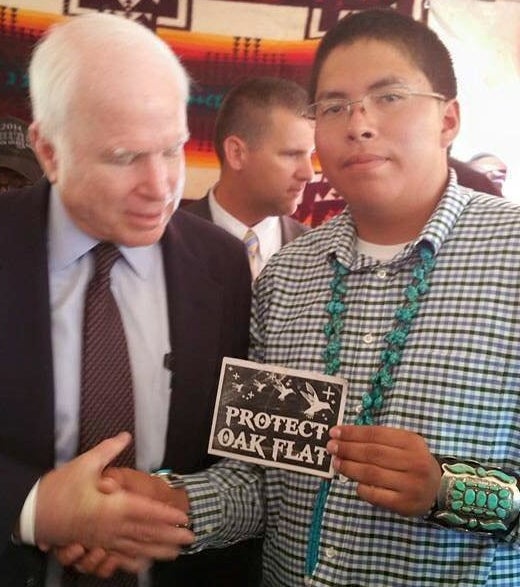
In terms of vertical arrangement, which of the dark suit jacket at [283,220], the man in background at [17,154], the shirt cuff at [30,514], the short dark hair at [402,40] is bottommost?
the shirt cuff at [30,514]

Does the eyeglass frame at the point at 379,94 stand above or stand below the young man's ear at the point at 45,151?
above

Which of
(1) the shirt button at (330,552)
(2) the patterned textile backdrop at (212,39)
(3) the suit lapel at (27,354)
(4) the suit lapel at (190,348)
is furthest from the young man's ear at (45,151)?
(2) the patterned textile backdrop at (212,39)

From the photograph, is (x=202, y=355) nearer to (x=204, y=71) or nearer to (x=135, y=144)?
(x=135, y=144)

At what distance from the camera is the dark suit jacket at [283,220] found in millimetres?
2416

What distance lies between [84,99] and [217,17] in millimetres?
1387

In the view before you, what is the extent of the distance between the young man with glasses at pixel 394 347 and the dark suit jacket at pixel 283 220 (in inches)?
37.0

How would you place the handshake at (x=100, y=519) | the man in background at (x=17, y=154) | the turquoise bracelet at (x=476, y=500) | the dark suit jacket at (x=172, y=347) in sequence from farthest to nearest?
1. the man in background at (x=17, y=154)
2. the dark suit jacket at (x=172, y=347)
3. the handshake at (x=100, y=519)
4. the turquoise bracelet at (x=476, y=500)

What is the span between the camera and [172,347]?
4.63 ft

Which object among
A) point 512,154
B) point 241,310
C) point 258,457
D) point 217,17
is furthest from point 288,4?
point 258,457

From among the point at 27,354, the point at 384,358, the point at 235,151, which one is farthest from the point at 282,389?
the point at 235,151

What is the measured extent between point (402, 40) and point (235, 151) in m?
1.21

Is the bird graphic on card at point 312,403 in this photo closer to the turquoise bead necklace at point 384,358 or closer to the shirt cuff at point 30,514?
the turquoise bead necklace at point 384,358

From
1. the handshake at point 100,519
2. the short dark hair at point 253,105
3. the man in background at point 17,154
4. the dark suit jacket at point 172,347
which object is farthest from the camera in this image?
the short dark hair at point 253,105

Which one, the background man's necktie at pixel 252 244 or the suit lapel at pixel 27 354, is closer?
the suit lapel at pixel 27 354
